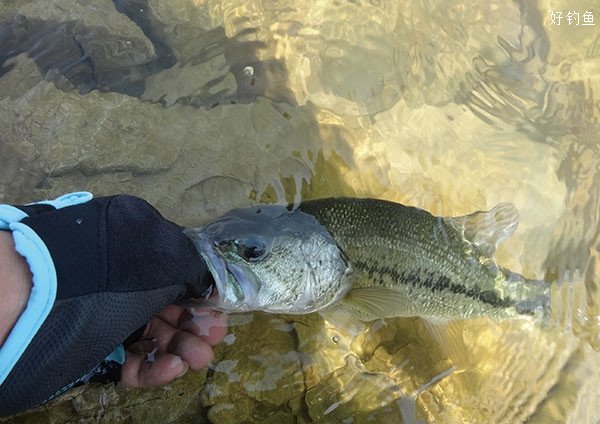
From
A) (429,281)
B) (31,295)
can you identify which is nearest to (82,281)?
(31,295)

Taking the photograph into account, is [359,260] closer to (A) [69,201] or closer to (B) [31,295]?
(A) [69,201]

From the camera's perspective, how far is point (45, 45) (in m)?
3.96

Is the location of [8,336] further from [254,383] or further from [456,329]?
[456,329]

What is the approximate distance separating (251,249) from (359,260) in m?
0.62

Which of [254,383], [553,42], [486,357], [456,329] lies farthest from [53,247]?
[553,42]

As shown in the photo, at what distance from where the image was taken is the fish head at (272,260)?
8.60ft

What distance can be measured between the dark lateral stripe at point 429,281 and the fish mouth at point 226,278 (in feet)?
2.05

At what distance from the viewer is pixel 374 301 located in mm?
2986

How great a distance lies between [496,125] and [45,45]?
337 centimetres

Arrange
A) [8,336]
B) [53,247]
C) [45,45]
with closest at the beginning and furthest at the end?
1. [8,336]
2. [53,247]
3. [45,45]

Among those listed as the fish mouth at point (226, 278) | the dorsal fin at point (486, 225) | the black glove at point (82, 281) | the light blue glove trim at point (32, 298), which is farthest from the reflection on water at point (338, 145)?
the light blue glove trim at point (32, 298)

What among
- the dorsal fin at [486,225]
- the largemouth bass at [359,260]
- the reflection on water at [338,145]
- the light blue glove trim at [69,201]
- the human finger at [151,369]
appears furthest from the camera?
the reflection on water at [338,145]

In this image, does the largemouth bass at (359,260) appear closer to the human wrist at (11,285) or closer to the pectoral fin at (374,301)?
the pectoral fin at (374,301)

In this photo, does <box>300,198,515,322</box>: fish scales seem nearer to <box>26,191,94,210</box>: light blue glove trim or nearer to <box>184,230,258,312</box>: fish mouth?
<box>184,230,258,312</box>: fish mouth
